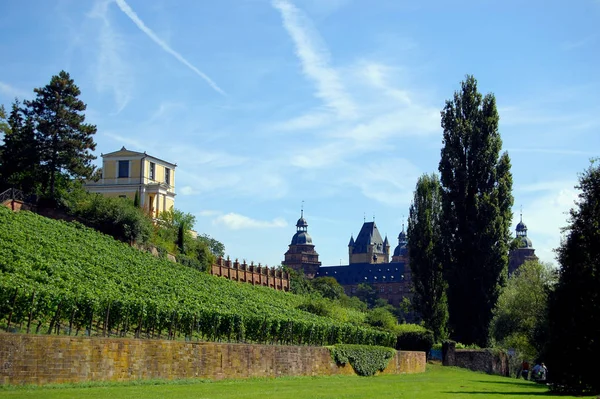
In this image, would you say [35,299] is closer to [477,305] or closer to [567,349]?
[567,349]

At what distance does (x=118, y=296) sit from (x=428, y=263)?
23.8 meters

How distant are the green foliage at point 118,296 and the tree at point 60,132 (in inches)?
280

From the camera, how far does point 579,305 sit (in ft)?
77.8

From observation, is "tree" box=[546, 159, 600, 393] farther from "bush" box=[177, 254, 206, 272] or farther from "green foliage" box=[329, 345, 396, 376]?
"bush" box=[177, 254, 206, 272]

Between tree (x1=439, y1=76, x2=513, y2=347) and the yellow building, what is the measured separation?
35600 mm

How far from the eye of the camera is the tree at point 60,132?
56375 millimetres

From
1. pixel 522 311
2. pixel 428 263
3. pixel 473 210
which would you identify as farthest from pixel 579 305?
pixel 522 311

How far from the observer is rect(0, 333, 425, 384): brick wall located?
18.8 meters

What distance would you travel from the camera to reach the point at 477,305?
150 feet

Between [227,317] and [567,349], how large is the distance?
14.5 m

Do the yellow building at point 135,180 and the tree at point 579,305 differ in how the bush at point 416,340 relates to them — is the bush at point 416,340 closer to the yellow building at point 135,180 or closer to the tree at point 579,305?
the tree at point 579,305

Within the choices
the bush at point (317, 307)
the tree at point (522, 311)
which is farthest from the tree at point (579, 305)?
the bush at point (317, 307)

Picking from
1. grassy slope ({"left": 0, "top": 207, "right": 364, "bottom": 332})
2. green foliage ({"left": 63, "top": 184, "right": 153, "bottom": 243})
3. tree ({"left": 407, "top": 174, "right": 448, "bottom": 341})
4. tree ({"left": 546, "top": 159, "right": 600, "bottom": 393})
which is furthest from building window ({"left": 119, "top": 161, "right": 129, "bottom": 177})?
tree ({"left": 546, "top": 159, "right": 600, "bottom": 393})

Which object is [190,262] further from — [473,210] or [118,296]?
[118,296]
